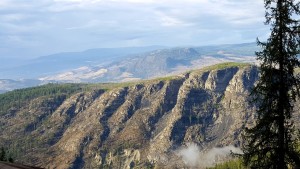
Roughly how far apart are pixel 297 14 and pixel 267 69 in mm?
5254

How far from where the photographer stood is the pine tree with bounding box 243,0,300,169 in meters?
32.7

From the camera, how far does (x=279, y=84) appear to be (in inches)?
1298

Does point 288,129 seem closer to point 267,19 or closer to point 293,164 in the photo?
point 293,164

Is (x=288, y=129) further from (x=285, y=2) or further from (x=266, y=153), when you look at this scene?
(x=285, y=2)

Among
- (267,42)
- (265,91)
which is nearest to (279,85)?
(265,91)

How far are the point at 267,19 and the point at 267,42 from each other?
77.3 inches

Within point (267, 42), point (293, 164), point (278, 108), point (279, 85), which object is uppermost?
point (267, 42)

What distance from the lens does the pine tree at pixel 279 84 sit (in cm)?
3266

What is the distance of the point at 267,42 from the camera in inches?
1307

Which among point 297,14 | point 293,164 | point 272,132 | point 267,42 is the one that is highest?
point 297,14

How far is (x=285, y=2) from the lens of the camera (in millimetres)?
32875

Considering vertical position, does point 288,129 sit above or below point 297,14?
below

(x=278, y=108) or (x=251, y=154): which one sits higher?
(x=278, y=108)

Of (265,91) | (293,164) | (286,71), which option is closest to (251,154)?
(293,164)
